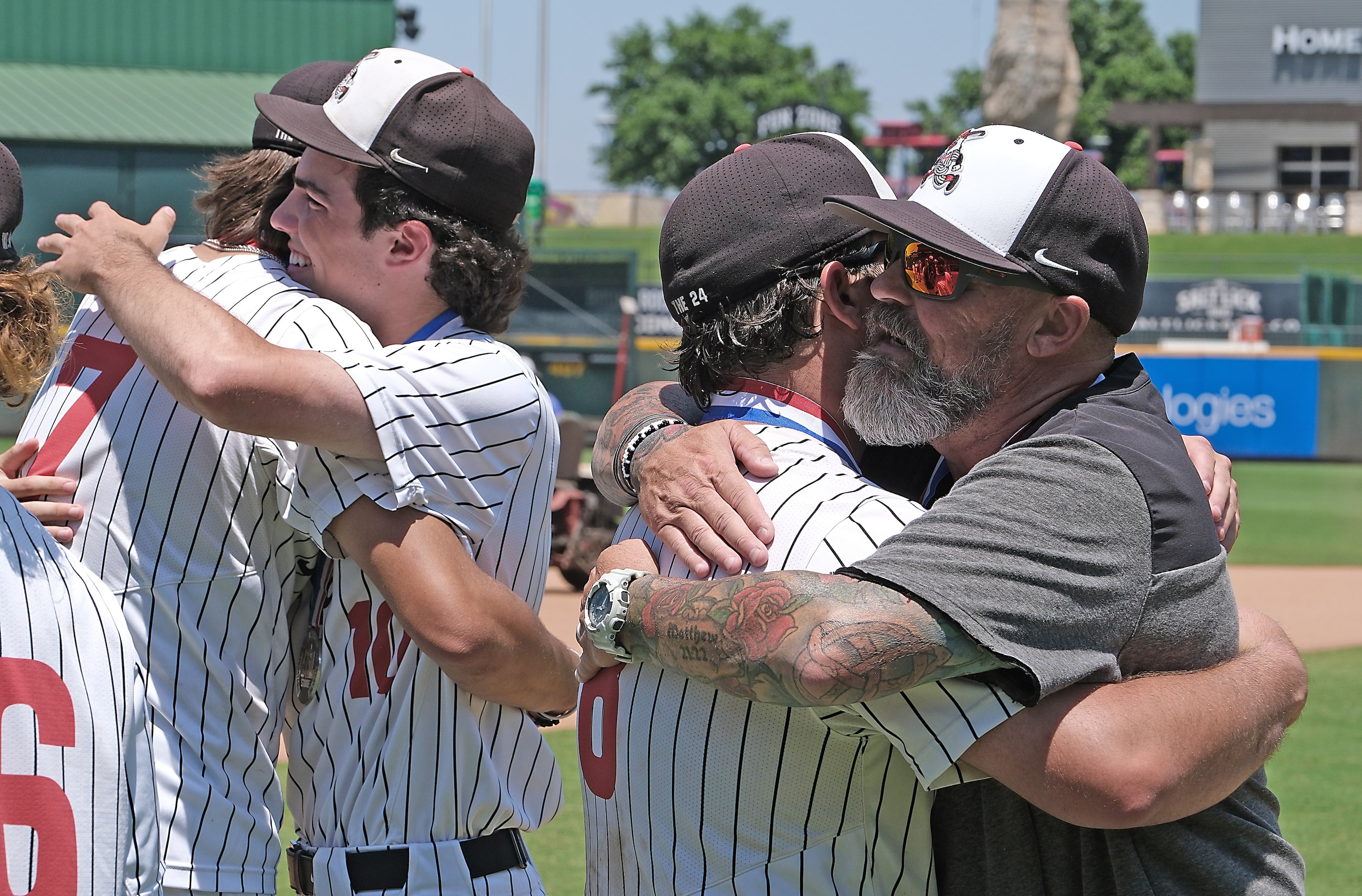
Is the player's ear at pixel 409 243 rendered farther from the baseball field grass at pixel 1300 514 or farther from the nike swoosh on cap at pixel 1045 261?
the baseball field grass at pixel 1300 514

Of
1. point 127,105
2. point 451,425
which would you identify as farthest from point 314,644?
point 127,105

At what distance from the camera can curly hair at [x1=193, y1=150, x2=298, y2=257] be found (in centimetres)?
261

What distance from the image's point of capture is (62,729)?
152 centimetres

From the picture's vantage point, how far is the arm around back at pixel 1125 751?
159cm

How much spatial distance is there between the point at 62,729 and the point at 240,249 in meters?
1.29

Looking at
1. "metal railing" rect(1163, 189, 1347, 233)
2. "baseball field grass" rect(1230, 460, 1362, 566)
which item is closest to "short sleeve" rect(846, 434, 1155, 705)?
"baseball field grass" rect(1230, 460, 1362, 566)

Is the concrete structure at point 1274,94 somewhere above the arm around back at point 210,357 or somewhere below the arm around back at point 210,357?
above

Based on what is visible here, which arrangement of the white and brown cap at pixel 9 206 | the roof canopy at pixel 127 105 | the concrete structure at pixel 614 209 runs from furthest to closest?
the concrete structure at pixel 614 209
the roof canopy at pixel 127 105
the white and brown cap at pixel 9 206

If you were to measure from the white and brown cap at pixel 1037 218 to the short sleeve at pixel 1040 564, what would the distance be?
11.3 inches

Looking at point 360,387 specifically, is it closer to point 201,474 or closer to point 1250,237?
point 201,474

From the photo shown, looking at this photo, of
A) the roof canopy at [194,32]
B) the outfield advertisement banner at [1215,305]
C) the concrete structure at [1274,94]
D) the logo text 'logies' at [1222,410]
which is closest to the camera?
the logo text 'logies' at [1222,410]

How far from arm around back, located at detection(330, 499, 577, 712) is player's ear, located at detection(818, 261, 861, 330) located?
75cm

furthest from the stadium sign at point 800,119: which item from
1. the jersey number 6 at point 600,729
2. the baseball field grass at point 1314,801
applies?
the jersey number 6 at point 600,729

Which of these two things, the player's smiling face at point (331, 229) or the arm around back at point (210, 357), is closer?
the arm around back at point (210, 357)
